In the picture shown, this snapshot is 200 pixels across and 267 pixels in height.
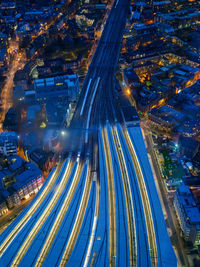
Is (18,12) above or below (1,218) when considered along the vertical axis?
above

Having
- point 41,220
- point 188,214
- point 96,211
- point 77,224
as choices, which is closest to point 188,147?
point 188,214

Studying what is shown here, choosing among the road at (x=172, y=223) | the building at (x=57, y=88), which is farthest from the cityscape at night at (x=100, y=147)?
the building at (x=57, y=88)

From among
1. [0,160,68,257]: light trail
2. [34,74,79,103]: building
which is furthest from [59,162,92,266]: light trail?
[34,74,79,103]: building

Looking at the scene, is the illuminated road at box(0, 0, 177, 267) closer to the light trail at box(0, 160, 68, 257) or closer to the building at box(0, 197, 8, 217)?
the light trail at box(0, 160, 68, 257)

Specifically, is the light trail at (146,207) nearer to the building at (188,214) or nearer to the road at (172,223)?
the road at (172,223)

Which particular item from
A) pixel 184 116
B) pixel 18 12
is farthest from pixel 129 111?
pixel 18 12

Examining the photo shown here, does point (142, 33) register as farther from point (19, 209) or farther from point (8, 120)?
point (19, 209)
